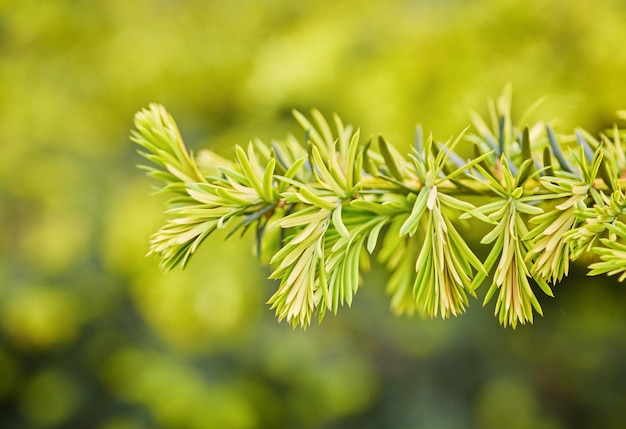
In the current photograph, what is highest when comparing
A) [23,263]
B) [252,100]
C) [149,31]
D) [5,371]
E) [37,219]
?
[149,31]

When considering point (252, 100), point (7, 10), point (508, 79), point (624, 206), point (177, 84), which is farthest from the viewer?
point (7, 10)

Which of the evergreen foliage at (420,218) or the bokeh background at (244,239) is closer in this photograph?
the evergreen foliage at (420,218)

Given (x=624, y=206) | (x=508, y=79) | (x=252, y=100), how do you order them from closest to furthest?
(x=624, y=206) < (x=508, y=79) < (x=252, y=100)

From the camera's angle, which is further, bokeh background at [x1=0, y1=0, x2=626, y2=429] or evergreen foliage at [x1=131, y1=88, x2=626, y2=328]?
bokeh background at [x1=0, y1=0, x2=626, y2=429]

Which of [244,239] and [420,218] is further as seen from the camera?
[244,239]

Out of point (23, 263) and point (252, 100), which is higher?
point (252, 100)

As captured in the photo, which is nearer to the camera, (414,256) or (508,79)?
(414,256)

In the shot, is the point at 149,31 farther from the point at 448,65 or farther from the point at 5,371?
the point at 5,371

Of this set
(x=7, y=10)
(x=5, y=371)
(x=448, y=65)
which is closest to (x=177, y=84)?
(x=7, y=10)
